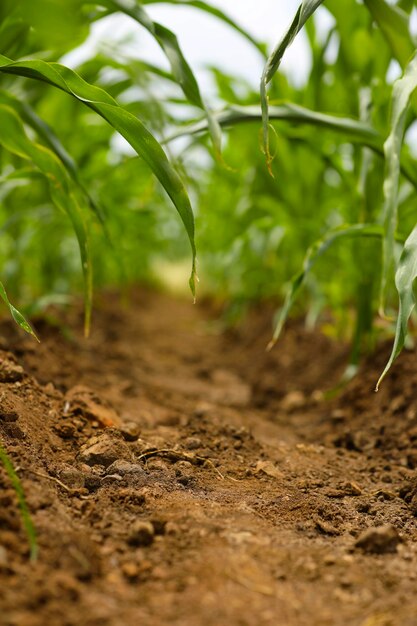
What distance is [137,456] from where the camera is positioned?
95 cm

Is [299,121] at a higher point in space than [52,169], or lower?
higher

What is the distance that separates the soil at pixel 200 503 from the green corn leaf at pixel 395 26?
2.26ft

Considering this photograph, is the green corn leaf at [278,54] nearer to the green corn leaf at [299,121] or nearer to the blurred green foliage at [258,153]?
the blurred green foliage at [258,153]

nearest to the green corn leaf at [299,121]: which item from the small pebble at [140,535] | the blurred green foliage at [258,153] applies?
the blurred green foliage at [258,153]

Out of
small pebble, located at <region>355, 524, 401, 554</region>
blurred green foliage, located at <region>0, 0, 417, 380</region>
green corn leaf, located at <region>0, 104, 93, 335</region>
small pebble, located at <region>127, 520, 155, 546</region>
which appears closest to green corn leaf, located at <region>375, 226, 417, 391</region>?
blurred green foliage, located at <region>0, 0, 417, 380</region>

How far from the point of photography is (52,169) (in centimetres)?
111

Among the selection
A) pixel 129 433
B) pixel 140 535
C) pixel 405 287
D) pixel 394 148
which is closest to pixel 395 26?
pixel 394 148

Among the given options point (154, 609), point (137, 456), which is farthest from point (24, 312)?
point (154, 609)

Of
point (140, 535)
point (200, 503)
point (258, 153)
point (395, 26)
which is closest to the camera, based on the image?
point (140, 535)

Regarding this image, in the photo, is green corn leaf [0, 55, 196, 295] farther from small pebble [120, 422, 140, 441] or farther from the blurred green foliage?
small pebble [120, 422, 140, 441]

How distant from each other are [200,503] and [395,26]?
88 cm

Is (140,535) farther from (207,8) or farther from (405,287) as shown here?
(207,8)

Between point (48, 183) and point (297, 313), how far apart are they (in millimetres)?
1491

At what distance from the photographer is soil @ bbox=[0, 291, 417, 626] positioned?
58 centimetres
